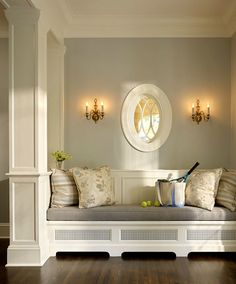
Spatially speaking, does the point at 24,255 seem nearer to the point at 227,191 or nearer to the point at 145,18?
the point at 227,191

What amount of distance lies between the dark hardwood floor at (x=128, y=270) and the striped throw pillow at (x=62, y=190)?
0.59 meters

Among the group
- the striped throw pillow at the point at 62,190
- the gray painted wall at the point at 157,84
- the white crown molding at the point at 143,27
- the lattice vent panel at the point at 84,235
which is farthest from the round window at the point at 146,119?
the lattice vent panel at the point at 84,235

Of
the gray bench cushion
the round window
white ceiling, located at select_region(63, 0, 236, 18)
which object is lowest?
the gray bench cushion

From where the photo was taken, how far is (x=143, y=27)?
5.58m

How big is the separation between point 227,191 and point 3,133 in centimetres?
305

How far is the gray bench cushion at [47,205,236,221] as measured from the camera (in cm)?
456

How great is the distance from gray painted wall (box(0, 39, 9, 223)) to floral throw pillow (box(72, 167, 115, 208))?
1292 mm

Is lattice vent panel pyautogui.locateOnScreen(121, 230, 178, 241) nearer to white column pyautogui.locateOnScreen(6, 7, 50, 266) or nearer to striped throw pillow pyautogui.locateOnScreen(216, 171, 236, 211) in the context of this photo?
striped throw pillow pyautogui.locateOnScreen(216, 171, 236, 211)

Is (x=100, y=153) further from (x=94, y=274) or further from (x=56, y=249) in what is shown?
(x=94, y=274)

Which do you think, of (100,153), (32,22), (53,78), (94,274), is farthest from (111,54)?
(94,274)

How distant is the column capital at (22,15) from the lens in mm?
4082

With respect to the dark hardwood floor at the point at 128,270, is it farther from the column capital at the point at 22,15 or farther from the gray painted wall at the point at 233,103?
the column capital at the point at 22,15

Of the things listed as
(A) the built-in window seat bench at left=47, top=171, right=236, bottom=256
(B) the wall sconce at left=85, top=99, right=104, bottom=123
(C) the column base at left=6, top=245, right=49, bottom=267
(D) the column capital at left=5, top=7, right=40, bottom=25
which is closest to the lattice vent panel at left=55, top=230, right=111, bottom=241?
(A) the built-in window seat bench at left=47, top=171, right=236, bottom=256

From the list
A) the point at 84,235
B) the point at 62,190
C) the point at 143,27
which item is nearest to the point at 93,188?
the point at 62,190
